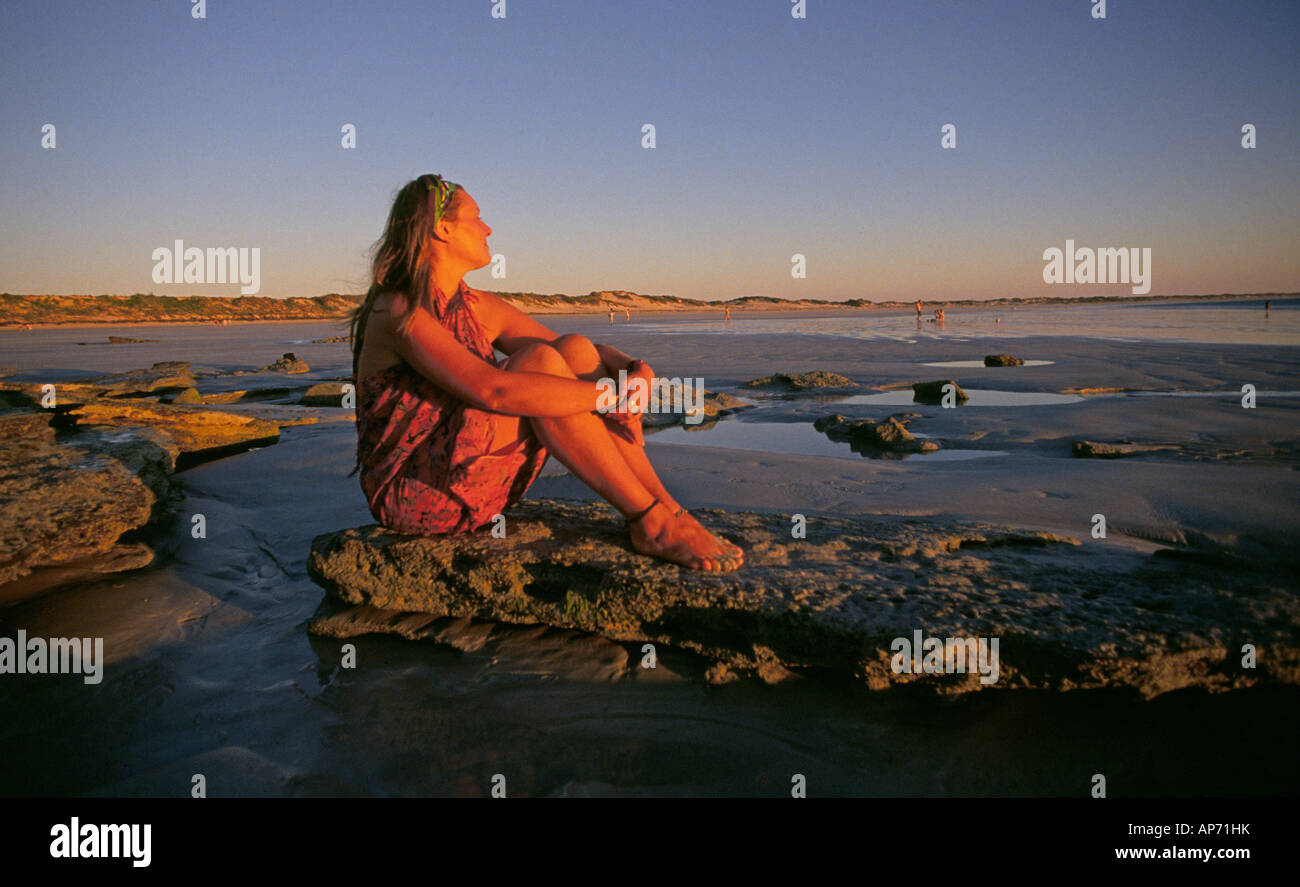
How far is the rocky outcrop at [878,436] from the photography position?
216 inches

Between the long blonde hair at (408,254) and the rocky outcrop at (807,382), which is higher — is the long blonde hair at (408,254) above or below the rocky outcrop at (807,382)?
above

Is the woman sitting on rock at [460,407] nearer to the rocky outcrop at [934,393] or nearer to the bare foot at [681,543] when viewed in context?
the bare foot at [681,543]

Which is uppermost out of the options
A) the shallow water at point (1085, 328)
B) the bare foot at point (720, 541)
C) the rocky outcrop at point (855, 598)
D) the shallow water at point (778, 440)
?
the shallow water at point (1085, 328)

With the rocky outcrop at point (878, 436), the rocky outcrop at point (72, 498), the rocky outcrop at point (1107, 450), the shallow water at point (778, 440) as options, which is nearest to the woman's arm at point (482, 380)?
the rocky outcrop at point (72, 498)

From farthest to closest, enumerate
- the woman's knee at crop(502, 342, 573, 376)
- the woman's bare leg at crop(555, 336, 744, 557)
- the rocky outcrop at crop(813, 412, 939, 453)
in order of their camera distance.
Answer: the rocky outcrop at crop(813, 412, 939, 453)
the woman's bare leg at crop(555, 336, 744, 557)
the woman's knee at crop(502, 342, 573, 376)

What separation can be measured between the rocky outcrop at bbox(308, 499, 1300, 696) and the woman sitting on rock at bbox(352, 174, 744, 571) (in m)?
0.14

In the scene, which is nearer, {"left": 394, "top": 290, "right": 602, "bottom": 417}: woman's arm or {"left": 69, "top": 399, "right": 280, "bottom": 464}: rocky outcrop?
{"left": 394, "top": 290, "right": 602, "bottom": 417}: woman's arm

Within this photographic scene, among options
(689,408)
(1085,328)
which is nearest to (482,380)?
(689,408)

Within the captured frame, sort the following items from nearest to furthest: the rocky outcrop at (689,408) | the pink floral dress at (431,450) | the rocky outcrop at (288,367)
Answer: the pink floral dress at (431,450)
the rocky outcrop at (689,408)
the rocky outcrop at (288,367)

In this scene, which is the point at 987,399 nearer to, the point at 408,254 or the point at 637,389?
the point at 637,389

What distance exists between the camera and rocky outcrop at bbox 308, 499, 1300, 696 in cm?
192

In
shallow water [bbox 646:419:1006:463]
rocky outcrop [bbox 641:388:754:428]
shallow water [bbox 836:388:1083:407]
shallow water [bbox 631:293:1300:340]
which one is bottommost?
shallow water [bbox 646:419:1006:463]

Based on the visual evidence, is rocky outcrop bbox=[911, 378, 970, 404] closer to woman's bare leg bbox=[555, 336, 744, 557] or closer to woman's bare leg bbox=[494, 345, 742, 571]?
woman's bare leg bbox=[555, 336, 744, 557]

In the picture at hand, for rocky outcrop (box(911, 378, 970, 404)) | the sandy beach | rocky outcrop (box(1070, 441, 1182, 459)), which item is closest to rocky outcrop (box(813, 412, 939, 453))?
rocky outcrop (box(1070, 441, 1182, 459))
